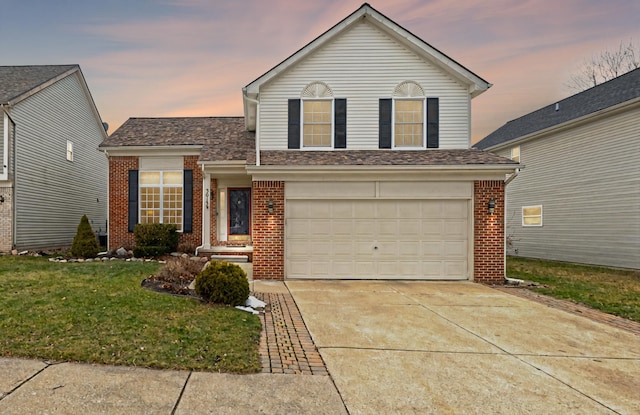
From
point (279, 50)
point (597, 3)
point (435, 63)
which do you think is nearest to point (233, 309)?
point (435, 63)

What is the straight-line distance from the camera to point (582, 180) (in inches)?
571

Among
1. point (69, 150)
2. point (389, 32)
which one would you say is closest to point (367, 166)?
point (389, 32)

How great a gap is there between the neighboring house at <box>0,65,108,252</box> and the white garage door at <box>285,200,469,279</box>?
12053 millimetres

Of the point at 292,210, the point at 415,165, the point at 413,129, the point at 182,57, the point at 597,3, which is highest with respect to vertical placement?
the point at 597,3

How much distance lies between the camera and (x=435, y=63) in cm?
1062

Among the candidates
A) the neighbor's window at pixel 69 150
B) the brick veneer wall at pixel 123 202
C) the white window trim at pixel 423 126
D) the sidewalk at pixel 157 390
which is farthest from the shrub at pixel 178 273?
the neighbor's window at pixel 69 150

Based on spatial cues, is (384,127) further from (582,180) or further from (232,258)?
(582,180)

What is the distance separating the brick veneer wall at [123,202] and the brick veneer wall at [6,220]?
3.54m

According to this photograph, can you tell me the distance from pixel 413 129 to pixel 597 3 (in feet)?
39.4

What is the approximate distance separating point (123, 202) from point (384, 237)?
11012 millimetres

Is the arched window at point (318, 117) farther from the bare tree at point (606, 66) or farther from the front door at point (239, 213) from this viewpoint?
the bare tree at point (606, 66)

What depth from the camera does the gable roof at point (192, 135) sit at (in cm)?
1241

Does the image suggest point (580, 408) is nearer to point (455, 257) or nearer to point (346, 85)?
point (455, 257)

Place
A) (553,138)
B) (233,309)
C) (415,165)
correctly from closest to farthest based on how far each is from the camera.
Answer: (233,309) < (415,165) < (553,138)
